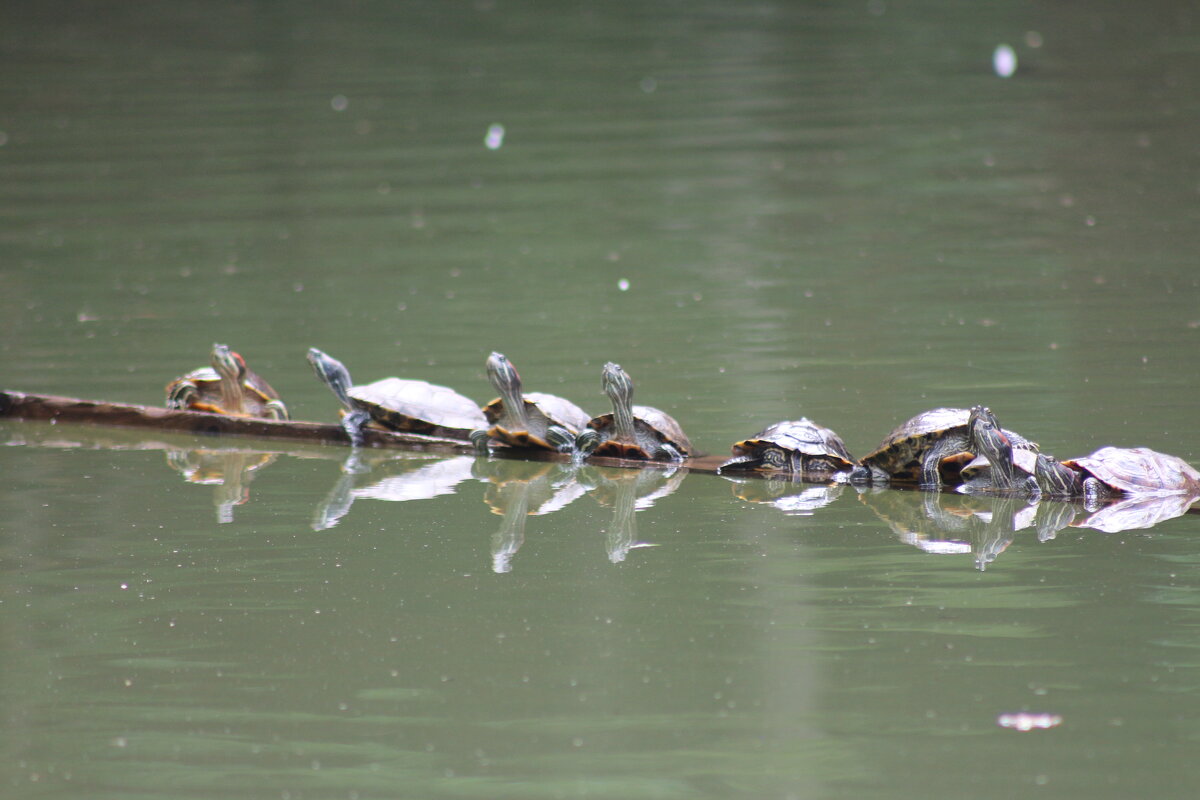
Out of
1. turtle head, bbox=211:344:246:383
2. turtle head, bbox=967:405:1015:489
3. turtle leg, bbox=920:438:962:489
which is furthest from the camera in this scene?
turtle head, bbox=211:344:246:383

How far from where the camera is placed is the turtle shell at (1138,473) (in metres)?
4.16

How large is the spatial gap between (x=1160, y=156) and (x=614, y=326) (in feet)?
17.2

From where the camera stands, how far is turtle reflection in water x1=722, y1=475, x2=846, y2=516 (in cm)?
440

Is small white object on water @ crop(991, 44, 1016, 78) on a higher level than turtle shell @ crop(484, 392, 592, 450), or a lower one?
higher

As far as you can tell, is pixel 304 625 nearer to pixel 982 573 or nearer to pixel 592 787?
pixel 592 787

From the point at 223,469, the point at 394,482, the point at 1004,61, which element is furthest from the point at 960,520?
the point at 1004,61

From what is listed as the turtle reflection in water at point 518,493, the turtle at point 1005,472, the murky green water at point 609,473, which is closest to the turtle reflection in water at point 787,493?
the murky green water at point 609,473

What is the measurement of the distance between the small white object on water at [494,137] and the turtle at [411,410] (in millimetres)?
7295

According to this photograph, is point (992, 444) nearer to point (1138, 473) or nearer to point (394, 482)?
point (1138, 473)

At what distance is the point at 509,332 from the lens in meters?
6.75

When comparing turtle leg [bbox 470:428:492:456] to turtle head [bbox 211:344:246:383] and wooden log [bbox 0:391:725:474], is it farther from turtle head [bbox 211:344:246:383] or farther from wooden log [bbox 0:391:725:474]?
turtle head [bbox 211:344:246:383]

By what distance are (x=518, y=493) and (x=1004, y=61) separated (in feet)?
41.8

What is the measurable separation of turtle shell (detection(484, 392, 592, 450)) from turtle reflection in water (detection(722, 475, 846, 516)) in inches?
22.6

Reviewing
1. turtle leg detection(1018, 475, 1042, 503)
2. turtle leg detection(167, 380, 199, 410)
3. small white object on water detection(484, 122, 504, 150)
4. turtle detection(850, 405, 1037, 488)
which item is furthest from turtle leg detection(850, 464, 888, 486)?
small white object on water detection(484, 122, 504, 150)
